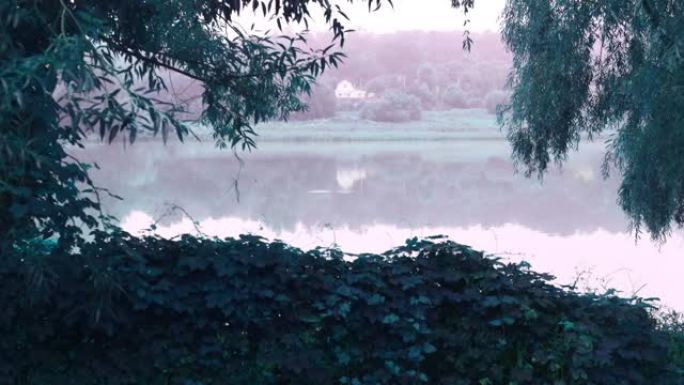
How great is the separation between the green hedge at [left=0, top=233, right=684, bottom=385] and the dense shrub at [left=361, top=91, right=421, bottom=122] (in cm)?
5024

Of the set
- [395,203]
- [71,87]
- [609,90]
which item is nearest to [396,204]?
[395,203]

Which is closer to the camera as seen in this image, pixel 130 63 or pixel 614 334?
pixel 614 334

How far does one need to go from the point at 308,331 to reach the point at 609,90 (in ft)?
27.1

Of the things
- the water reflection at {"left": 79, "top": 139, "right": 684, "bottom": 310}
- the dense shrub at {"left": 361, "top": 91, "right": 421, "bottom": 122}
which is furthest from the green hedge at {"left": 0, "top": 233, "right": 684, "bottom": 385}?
the dense shrub at {"left": 361, "top": 91, "right": 421, "bottom": 122}

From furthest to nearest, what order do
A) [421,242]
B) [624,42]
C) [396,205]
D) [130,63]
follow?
[396,205] < [624,42] < [130,63] < [421,242]

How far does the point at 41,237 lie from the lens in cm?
520

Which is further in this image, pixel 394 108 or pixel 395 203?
pixel 394 108

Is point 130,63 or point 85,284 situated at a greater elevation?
point 130,63

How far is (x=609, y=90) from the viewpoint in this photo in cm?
1263

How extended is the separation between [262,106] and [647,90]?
446 centimetres

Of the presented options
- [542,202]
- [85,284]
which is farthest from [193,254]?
[542,202]

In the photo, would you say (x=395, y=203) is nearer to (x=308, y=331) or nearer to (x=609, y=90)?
(x=609, y=90)

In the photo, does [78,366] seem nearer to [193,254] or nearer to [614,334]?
[193,254]

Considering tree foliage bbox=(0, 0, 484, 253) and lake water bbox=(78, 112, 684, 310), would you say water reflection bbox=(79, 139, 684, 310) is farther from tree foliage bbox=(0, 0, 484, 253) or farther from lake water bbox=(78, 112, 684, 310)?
tree foliage bbox=(0, 0, 484, 253)
